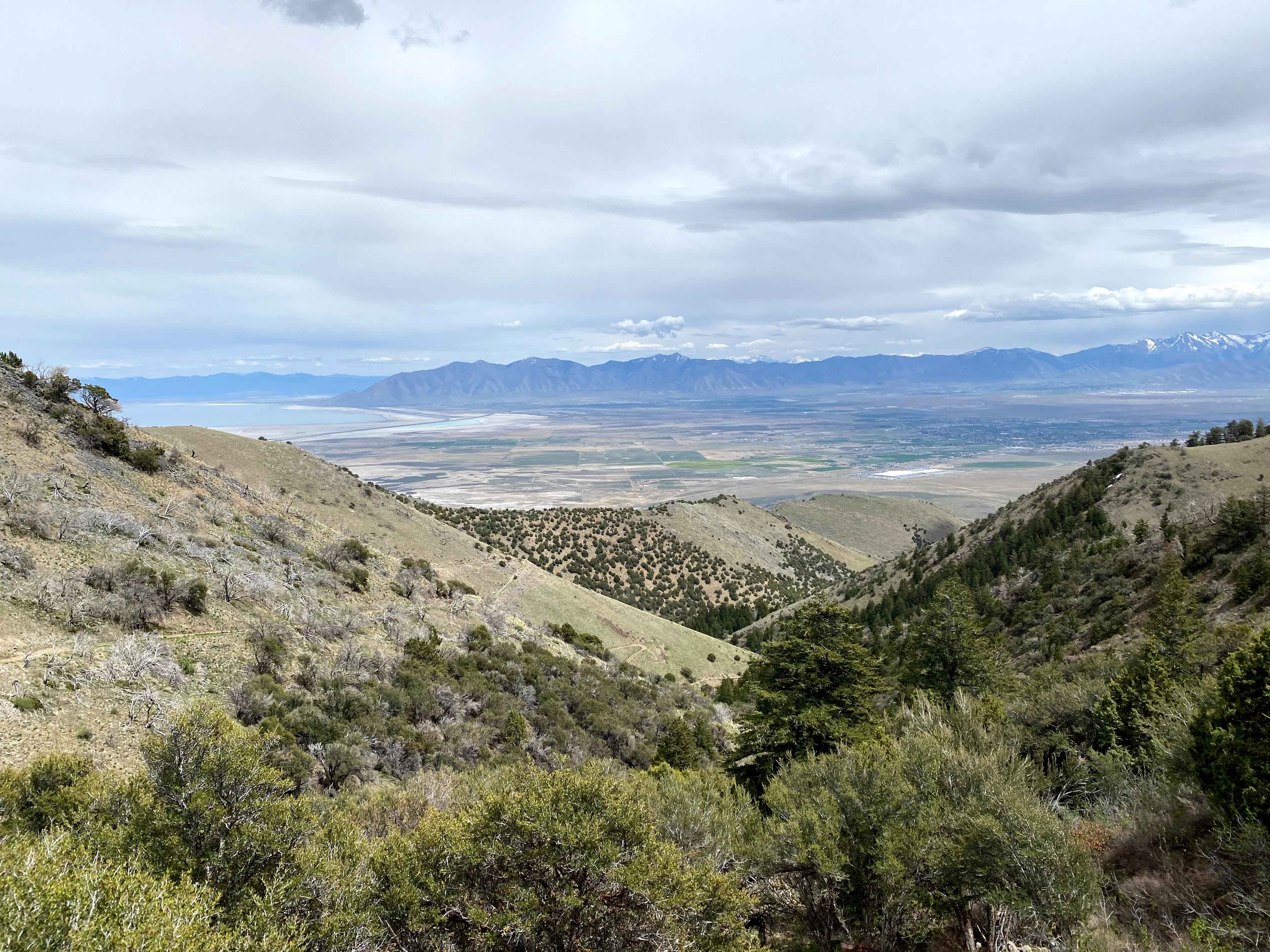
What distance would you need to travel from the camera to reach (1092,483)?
63.3 metres

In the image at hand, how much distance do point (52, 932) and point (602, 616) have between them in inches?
1685

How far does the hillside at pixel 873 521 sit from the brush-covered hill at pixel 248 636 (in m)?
97.3

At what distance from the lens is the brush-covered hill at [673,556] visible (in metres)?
70.6

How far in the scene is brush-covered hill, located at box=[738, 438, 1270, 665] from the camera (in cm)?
3281

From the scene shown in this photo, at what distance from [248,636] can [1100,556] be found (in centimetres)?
5187

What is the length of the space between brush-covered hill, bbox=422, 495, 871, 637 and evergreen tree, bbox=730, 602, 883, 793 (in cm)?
4061

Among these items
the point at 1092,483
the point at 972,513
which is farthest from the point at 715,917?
the point at 972,513

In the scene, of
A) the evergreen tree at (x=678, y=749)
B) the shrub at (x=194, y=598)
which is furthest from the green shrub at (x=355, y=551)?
the evergreen tree at (x=678, y=749)

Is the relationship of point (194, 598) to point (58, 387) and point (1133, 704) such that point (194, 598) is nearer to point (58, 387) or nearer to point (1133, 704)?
point (58, 387)

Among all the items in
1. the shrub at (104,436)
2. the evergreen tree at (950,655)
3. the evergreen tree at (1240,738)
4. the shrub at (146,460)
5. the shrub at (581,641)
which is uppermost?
the shrub at (104,436)

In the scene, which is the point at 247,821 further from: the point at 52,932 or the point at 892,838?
the point at 892,838

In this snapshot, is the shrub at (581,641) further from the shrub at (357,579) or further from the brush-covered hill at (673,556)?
the brush-covered hill at (673,556)

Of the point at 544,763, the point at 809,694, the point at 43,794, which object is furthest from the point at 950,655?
the point at 43,794

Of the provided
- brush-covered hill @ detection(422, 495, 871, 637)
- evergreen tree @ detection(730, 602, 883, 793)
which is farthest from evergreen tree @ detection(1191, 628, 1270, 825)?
brush-covered hill @ detection(422, 495, 871, 637)
